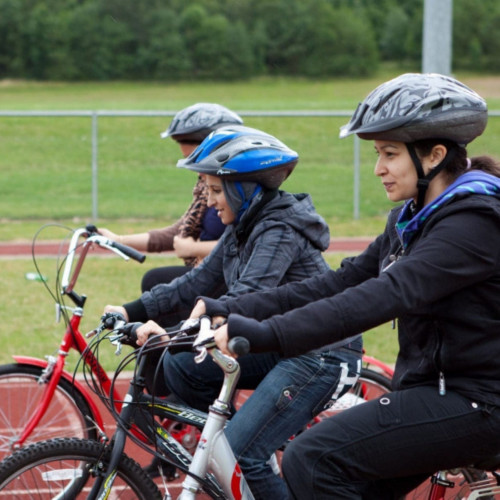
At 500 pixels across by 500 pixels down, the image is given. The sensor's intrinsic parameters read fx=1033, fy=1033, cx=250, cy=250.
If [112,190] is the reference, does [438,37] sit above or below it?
above

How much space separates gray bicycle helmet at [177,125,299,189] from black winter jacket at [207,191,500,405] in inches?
40.2

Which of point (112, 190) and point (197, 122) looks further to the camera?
point (112, 190)

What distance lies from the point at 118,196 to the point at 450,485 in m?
14.7

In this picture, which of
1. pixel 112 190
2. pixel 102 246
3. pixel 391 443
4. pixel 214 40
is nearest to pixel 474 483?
pixel 391 443

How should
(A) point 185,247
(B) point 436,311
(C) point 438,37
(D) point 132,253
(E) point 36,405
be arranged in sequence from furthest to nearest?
1. (C) point 438,37
2. (A) point 185,247
3. (E) point 36,405
4. (D) point 132,253
5. (B) point 436,311

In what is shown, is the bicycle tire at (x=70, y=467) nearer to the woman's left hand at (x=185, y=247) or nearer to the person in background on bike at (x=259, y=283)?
the person in background on bike at (x=259, y=283)

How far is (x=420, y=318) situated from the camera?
315cm

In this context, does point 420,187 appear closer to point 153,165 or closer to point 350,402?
point 350,402

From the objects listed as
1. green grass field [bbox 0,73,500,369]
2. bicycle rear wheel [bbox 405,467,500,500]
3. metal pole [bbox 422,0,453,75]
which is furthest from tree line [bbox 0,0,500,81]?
bicycle rear wheel [bbox 405,467,500,500]

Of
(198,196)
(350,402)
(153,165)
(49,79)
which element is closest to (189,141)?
(198,196)

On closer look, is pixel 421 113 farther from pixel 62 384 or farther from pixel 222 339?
pixel 62 384

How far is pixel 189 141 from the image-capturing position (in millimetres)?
5539

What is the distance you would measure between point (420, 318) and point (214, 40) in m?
57.8

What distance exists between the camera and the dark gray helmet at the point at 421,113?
3.24 metres
